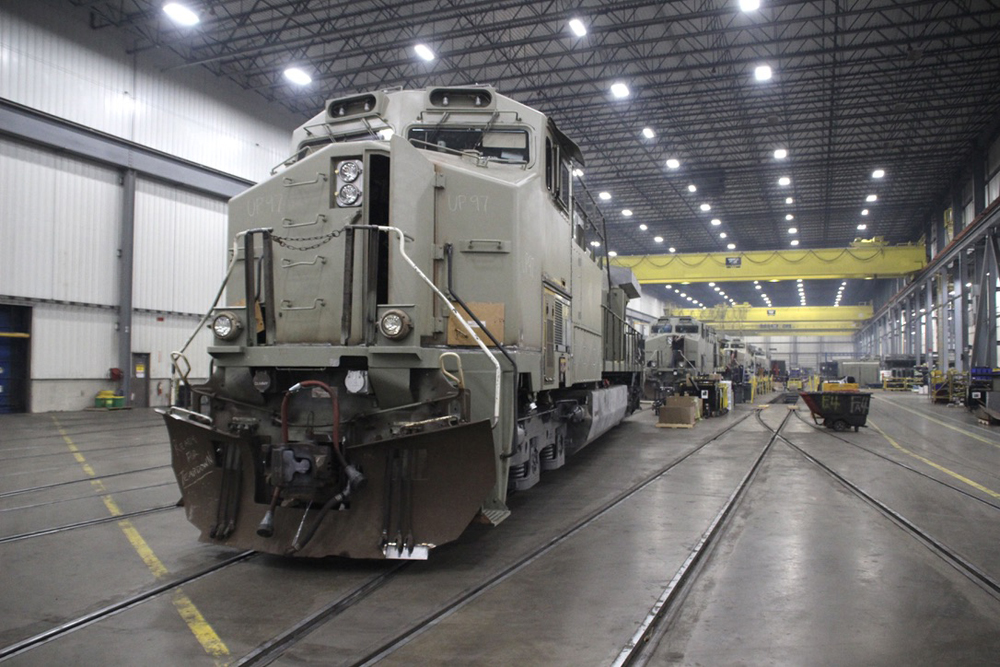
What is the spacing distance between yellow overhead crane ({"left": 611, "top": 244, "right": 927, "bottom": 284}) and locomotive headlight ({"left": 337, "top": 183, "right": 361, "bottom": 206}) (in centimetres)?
3174

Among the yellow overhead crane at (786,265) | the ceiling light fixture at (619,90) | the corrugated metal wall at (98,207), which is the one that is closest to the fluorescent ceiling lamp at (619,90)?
the ceiling light fixture at (619,90)

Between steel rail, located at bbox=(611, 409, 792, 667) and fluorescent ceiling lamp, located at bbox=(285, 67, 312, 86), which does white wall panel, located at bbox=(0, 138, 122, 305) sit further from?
steel rail, located at bbox=(611, 409, 792, 667)

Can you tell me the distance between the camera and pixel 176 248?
2100cm

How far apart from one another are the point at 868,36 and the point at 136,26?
20.8 meters

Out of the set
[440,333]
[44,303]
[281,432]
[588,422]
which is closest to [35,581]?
[281,432]

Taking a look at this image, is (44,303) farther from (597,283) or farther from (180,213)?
(597,283)

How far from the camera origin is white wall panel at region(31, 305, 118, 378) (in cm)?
1745

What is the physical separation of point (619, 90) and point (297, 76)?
9.98 m

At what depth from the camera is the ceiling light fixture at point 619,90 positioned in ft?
69.8

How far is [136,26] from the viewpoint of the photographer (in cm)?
1897

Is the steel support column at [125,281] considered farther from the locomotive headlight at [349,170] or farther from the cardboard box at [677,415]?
the locomotive headlight at [349,170]

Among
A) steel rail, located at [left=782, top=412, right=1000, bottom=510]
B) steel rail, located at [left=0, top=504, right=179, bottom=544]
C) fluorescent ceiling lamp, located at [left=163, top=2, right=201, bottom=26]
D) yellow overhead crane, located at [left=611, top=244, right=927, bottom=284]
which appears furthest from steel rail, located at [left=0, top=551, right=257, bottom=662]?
yellow overhead crane, located at [left=611, top=244, right=927, bottom=284]

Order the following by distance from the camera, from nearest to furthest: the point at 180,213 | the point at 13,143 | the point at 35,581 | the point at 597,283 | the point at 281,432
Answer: the point at 35,581, the point at 281,432, the point at 597,283, the point at 13,143, the point at 180,213

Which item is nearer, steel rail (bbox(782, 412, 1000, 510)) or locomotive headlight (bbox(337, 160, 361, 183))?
locomotive headlight (bbox(337, 160, 361, 183))
